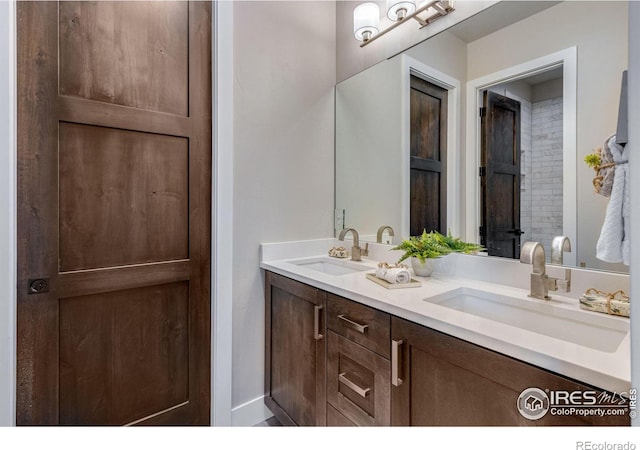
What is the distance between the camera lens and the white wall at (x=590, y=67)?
102 centimetres

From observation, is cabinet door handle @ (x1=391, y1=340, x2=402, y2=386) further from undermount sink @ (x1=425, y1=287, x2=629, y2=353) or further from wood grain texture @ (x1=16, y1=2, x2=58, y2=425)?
wood grain texture @ (x1=16, y1=2, x2=58, y2=425)

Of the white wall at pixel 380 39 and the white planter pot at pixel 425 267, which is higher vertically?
the white wall at pixel 380 39

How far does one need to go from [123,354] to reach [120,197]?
0.67m

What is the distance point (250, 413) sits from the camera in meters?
1.67

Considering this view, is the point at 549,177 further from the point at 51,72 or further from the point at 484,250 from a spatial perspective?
the point at 51,72

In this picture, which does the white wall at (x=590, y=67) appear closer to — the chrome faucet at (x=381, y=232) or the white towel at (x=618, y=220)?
the white towel at (x=618, y=220)

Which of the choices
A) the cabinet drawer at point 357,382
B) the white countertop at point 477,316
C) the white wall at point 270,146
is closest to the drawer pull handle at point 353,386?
the cabinet drawer at point 357,382

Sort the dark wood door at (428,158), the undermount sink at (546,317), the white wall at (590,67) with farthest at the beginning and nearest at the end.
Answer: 1. the dark wood door at (428,158)
2. the white wall at (590,67)
3. the undermount sink at (546,317)

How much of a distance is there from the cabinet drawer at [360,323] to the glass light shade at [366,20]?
1413mm

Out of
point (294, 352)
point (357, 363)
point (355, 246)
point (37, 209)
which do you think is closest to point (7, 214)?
point (37, 209)

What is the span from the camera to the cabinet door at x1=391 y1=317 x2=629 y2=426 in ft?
2.39
